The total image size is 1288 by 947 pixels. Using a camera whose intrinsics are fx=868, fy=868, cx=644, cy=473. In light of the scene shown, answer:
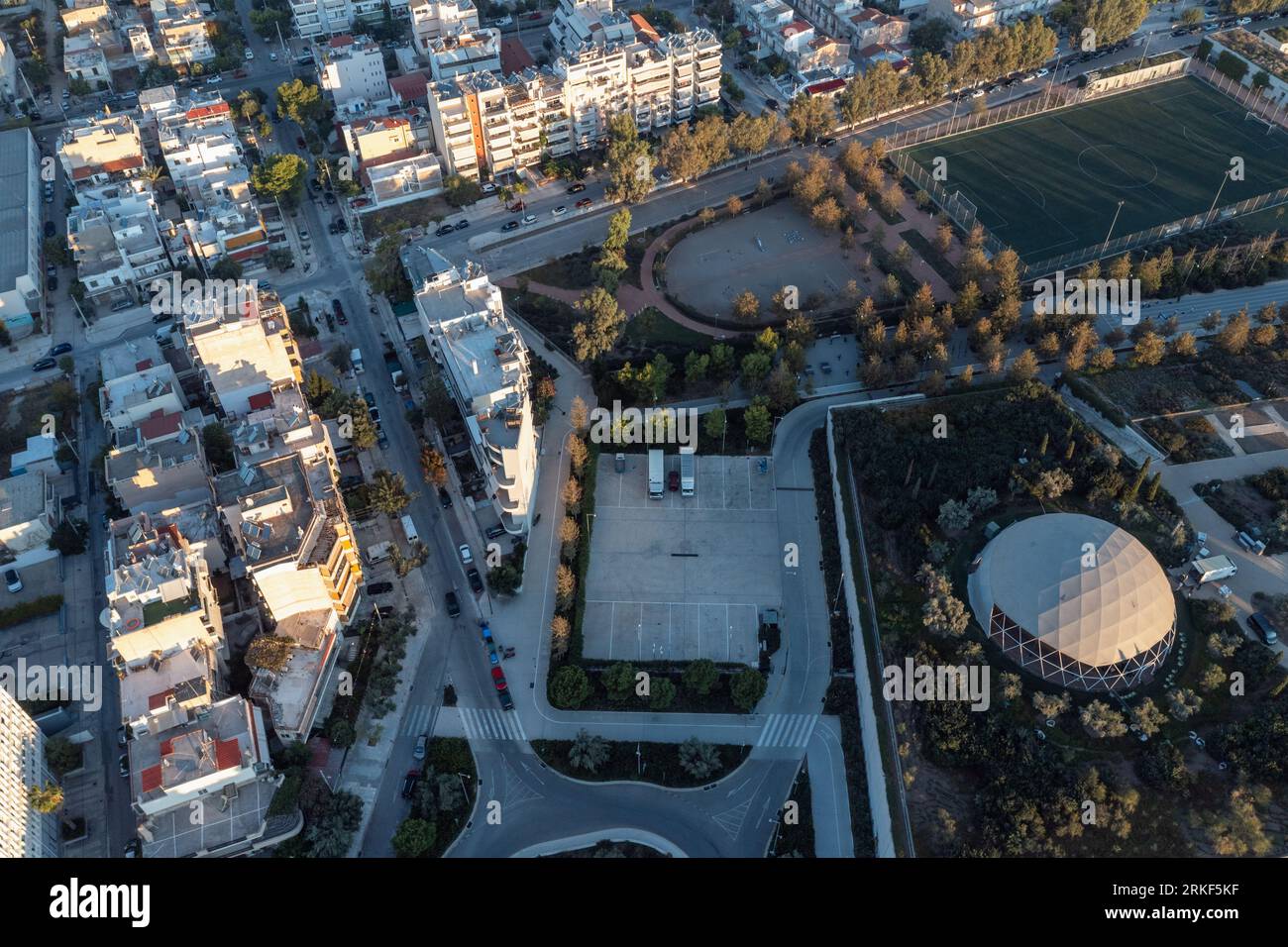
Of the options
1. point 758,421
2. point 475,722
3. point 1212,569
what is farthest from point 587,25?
point 1212,569

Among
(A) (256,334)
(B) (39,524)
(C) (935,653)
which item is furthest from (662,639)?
(B) (39,524)

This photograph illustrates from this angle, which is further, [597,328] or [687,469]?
[597,328]

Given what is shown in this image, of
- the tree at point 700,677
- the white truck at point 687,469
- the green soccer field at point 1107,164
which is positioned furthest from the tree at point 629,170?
the tree at point 700,677

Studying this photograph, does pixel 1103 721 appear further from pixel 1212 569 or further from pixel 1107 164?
pixel 1107 164

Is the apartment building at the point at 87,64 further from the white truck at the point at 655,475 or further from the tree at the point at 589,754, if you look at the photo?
the tree at the point at 589,754

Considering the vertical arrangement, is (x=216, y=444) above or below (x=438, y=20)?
below

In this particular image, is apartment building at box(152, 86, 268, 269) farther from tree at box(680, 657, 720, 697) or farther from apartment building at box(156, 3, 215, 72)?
tree at box(680, 657, 720, 697)

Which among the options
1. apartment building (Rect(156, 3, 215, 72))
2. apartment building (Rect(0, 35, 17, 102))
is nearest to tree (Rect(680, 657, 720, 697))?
apartment building (Rect(156, 3, 215, 72))

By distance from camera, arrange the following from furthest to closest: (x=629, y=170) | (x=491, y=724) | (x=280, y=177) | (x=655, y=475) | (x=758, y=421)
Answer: (x=629, y=170) < (x=280, y=177) < (x=758, y=421) < (x=655, y=475) < (x=491, y=724)
